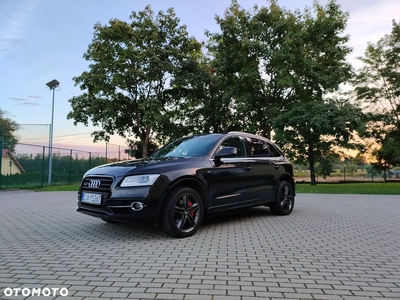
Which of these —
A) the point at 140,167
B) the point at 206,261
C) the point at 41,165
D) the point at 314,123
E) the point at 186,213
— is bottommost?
the point at 206,261

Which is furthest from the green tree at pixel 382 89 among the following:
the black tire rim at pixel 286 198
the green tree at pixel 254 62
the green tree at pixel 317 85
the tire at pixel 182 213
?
A: the tire at pixel 182 213

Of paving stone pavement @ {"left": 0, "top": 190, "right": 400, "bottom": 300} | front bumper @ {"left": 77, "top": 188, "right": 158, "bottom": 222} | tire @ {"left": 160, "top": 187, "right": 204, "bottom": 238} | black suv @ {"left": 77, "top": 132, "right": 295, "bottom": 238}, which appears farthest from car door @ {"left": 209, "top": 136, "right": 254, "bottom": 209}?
front bumper @ {"left": 77, "top": 188, "right": 158, "bottom": 222}

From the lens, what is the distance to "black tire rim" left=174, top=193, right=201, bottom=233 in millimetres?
5195

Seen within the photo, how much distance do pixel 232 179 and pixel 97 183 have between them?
2.45 m

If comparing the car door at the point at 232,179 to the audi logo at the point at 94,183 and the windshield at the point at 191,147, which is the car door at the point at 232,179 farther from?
the audi logo at the point at 94,183

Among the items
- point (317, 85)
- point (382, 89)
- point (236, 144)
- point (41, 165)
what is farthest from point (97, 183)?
point (382, 89)

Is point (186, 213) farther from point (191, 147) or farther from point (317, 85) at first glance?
point (317, 85)

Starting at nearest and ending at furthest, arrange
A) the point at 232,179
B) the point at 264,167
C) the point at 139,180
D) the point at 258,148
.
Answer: the point at 139,180 → the point at 232,179 → the point at 264,167 → the point at 258,148

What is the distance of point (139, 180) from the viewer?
16.3ft

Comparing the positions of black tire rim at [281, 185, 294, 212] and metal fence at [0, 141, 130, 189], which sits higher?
metal fence at [0, 141, 130, 189]

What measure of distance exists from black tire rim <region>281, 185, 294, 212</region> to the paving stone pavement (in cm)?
95

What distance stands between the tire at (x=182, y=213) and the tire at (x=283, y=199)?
2.64 meters

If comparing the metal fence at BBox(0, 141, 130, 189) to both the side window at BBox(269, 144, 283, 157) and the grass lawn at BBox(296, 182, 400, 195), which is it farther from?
the grass lawn at BBox(296, 182, 400, 195)

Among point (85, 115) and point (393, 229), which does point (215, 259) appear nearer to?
point (393, 229)
